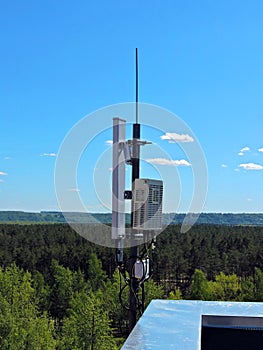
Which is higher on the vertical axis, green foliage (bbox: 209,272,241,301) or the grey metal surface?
the grey metal surface

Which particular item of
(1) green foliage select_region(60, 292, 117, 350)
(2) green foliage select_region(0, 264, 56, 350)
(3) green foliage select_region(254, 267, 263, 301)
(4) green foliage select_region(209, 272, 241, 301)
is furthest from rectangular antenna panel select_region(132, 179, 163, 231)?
(4) green foliage select_region(209, 272, 241, 301)

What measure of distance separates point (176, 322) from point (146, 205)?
113 centimetres

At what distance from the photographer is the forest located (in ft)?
42.4

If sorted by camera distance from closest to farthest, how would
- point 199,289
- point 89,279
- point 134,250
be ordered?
1. point 134,250
2. point 199,289
3. point 89,279

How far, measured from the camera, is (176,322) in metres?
1.55

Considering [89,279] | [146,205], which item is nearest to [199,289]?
[89,279]

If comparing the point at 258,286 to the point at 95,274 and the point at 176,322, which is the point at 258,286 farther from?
the point at 176,322

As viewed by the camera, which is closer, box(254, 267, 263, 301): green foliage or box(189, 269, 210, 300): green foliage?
box(254, 267, 263, 301): green foliage

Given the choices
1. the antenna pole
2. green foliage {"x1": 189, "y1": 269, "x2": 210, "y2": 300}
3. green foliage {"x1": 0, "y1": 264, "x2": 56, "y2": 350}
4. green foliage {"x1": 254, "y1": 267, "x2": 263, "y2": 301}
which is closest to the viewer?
the antenna pole

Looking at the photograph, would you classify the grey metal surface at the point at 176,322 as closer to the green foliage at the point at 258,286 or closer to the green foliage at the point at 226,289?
the green foliage at the point at 258,286

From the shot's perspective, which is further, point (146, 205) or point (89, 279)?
point (89, 279)

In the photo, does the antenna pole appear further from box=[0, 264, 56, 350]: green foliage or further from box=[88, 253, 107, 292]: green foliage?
box=[88, 253, 107, 292]: green foliage

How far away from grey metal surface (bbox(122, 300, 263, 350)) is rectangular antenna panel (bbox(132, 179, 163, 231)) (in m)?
0.72

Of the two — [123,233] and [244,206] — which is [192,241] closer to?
[244,206]
